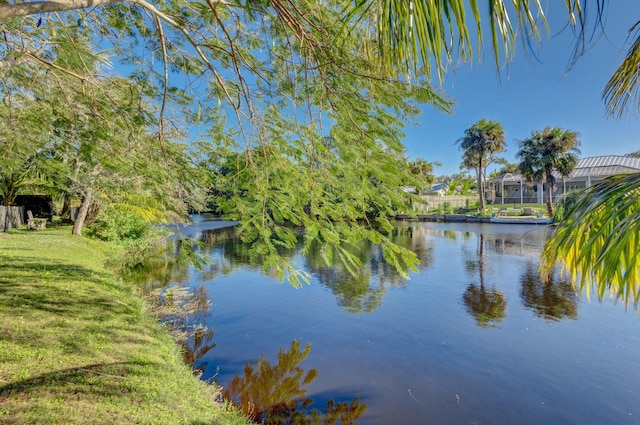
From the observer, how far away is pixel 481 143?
35.8 m

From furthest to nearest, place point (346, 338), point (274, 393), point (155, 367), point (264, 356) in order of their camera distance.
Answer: point (346, 338) → point (264, 356) → point (274, 393) → point (155, 367)

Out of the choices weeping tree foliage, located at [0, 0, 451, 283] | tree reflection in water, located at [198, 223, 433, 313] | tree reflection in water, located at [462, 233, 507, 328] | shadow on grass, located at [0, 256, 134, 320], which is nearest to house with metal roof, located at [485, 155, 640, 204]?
tree reflection in water, located at [198, 223, 433, 313]

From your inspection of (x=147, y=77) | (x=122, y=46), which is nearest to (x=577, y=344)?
(x=147, y=77)

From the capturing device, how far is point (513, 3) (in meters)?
1.12

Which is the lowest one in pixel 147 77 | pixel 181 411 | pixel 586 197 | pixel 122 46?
pixel 181 411

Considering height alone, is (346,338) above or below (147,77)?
below

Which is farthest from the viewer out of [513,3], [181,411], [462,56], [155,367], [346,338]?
[346,338]

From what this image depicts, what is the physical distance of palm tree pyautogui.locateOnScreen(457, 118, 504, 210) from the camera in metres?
35.5

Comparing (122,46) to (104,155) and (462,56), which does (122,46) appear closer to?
(104,155)

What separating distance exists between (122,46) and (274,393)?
215 inches

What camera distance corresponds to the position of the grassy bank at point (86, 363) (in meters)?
3.02

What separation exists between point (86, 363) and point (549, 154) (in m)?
34.9

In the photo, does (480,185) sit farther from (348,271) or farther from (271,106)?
(271,106)

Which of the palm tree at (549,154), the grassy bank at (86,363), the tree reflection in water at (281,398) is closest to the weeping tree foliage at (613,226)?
the grassy bank at (86,363)
